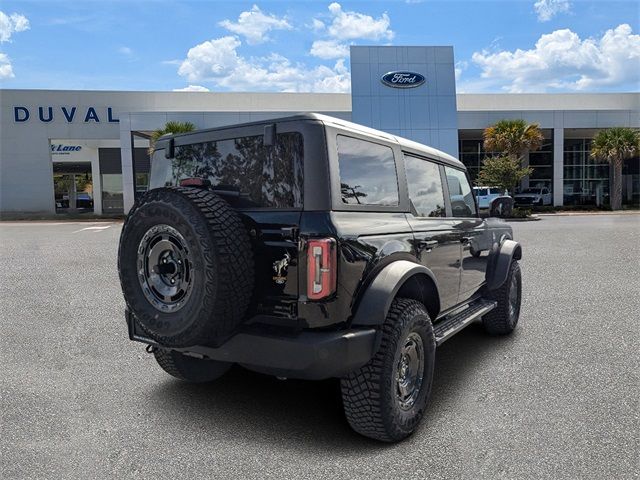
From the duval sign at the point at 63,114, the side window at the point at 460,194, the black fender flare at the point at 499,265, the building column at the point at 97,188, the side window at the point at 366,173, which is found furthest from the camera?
the building column at the point at 97,188

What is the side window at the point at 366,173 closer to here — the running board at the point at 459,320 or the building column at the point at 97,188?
the running board at the point at 459,320

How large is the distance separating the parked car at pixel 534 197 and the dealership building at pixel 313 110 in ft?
3.84

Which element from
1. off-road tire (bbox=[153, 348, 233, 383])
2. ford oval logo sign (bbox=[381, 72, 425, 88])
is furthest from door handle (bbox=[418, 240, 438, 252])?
ford oval logo sign (bbox=[381, 72, 425, 88])

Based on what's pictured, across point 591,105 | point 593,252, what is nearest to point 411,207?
point 593,252

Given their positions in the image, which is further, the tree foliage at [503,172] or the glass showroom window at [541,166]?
the glass showroom window at [541,166]

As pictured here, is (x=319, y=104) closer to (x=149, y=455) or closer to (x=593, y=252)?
(x=593, y=252)

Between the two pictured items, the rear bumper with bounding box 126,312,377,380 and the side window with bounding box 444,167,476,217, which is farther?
the side window with bounding box 444,167,476,217

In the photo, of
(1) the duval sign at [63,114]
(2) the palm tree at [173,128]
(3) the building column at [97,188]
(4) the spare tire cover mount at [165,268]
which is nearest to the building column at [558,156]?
(2) the palm tree at [173,128]

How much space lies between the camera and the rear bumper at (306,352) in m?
2.70

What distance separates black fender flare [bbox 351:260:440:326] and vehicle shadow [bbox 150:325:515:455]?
0.82m

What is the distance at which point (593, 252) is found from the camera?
12.1 meters

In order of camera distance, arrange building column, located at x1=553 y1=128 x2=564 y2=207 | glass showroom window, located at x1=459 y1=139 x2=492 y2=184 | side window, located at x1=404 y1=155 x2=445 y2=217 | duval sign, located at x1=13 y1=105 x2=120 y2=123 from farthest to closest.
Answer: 1. glass showroom window, located at x1=459 y1=139 x2=492 y2=184
2. duval sign, located at x1=13 y1=105 x2=120 y2=123
3. building column, located at x1=553 y1=128 x2=564 y2=207
4. side window, located at x1=404 y1=155 x2=445 y2=217

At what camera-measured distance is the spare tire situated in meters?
2.73

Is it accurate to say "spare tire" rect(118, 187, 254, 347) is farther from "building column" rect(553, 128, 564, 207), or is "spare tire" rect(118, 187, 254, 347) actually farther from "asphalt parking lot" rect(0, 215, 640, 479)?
"building column" rect(553, 128, 564, 207)
